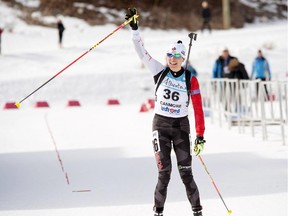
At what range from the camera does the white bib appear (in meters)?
7.30

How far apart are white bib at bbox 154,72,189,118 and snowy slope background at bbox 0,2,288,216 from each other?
1.21 m

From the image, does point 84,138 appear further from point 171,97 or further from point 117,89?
point 117,89

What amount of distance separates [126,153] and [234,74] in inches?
209

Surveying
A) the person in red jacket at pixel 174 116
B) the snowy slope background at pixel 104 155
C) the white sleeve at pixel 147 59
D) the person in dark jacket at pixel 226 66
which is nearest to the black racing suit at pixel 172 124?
the person in red jacket at pixel 174 116

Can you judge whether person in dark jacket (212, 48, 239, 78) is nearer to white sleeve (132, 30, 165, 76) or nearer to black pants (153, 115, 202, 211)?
white sleeve (132, 30, 165, 76)

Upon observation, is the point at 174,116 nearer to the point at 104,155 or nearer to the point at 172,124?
the point at 172,124

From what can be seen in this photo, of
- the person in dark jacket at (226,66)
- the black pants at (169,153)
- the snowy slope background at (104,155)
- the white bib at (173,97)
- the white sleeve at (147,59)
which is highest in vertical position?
the white sleeve at (147,59)

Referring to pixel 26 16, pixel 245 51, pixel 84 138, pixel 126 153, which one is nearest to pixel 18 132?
pixel 84 138

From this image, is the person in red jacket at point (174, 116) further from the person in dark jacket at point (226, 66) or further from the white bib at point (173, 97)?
the person in dark jacket at point (226, 66)

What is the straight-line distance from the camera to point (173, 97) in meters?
7.29

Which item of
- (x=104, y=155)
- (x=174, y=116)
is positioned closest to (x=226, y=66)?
(x=104, y=155)

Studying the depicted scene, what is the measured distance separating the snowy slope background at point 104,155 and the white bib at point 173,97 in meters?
1.21

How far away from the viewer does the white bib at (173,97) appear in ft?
24.0

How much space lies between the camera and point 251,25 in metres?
52.2
